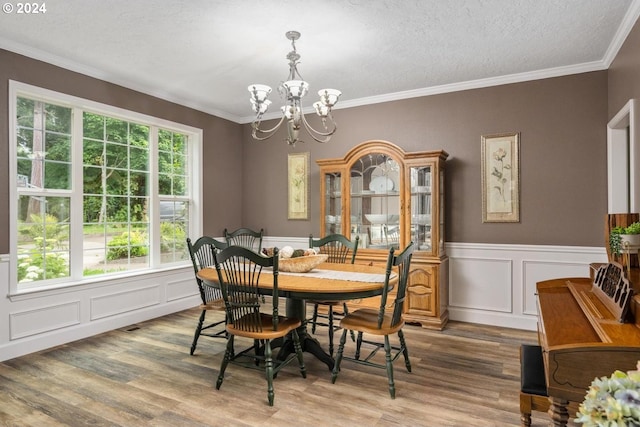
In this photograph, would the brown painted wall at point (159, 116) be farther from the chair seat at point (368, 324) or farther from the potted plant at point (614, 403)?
the potted plant at point (614, 403)

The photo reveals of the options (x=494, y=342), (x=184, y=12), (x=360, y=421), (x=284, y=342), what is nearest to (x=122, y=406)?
(x=284, y=342)

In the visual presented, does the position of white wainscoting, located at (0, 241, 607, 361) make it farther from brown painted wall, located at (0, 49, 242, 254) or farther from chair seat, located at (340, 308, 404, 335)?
chair seat, located at (340, 308, 404, 335)

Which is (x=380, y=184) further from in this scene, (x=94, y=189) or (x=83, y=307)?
(x=83, y=307)

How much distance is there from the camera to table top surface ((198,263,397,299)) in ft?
8.32

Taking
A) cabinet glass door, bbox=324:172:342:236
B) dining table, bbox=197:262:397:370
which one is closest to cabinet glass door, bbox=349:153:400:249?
cabinet glass door, bbox=324:172:342:236

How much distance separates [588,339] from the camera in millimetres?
1459

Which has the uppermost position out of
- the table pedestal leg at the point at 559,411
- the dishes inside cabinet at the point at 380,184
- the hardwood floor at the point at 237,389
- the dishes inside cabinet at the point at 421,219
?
the dishes inside cabinet at the point at 380,184

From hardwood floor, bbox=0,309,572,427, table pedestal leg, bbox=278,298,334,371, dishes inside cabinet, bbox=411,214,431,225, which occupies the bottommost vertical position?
hardwood floor, bbox=0,309,572,427

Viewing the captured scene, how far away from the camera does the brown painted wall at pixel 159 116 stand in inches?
126

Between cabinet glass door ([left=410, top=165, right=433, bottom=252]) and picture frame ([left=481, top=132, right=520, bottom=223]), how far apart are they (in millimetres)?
610

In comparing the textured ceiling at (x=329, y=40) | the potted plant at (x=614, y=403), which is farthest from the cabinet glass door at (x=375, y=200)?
the potted plant at (x=614, y=403)

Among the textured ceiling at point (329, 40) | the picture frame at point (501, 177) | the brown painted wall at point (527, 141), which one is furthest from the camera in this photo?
the picture frame at point (501, 177)

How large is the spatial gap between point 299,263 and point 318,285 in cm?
47

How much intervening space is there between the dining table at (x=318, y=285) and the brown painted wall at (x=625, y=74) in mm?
2260
